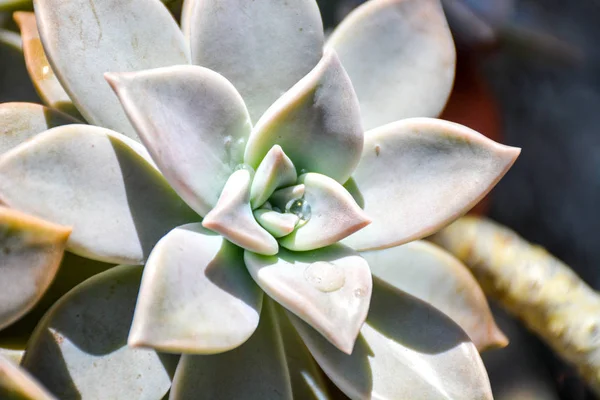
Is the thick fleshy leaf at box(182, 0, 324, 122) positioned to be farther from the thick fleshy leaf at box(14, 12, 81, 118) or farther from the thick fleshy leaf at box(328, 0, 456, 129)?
the thick fleshy leaf at box(14, 12, 81, 118)

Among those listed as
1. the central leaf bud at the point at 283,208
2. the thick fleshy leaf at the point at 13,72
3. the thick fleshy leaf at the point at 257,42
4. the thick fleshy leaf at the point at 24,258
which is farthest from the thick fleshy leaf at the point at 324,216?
the thick fleshy leaf at the point at 13,72

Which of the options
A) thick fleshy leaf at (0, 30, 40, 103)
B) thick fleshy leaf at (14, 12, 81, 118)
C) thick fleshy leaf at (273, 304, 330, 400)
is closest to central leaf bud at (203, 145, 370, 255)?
thick fleshy leaf at (273, 304, 330, 400)

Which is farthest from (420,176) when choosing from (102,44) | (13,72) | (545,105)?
(545,105)

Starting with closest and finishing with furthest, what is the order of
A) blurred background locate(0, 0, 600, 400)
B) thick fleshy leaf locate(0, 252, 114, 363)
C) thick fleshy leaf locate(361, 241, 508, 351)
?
1. thick fleshy leaf locate(0, 252, 114, 363)
2. thick fleshy leaf locate(361, 241, 508, 351)
3. blurred background locate(0, 0, 600, 400)

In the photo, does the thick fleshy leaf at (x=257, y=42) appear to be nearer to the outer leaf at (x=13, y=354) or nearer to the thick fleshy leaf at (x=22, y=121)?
the thick fleshy leaf at (x=22, y=121)

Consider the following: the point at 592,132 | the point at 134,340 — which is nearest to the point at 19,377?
the point at 134,340
